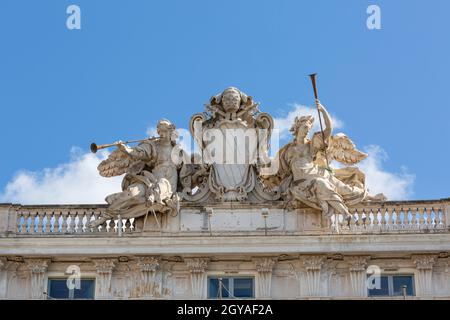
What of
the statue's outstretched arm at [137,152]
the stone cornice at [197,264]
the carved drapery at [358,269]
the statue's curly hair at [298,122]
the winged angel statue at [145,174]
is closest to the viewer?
the carved drapery at [358,269]

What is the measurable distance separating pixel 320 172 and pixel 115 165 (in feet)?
18.4

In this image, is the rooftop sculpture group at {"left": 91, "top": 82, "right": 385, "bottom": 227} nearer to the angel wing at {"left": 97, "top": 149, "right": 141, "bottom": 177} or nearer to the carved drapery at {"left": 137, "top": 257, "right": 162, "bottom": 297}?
the angel wing at {"left": 97, "top": 149, "right": 141, "bottom": 177}

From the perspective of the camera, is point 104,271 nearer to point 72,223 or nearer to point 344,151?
point 72,223

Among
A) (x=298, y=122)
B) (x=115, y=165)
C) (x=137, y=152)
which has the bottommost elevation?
(x=115, y=165)

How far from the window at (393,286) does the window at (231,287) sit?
10.3 feet

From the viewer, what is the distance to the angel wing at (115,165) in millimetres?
46594

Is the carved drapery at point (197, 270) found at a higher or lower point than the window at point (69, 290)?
higher

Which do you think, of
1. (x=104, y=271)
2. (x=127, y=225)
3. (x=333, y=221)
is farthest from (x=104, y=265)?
(x=333, y=221)

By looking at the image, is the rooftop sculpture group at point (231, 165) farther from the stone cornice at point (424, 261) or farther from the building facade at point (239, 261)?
the stone cornice at point (424, 261)

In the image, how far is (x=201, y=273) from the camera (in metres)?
44.7

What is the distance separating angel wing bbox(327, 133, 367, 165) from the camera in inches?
1836

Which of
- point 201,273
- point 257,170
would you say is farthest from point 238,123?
point 201,273

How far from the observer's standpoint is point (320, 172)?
46000mm

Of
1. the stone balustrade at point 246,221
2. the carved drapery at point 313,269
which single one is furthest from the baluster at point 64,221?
the carved drapery at point 313,269
